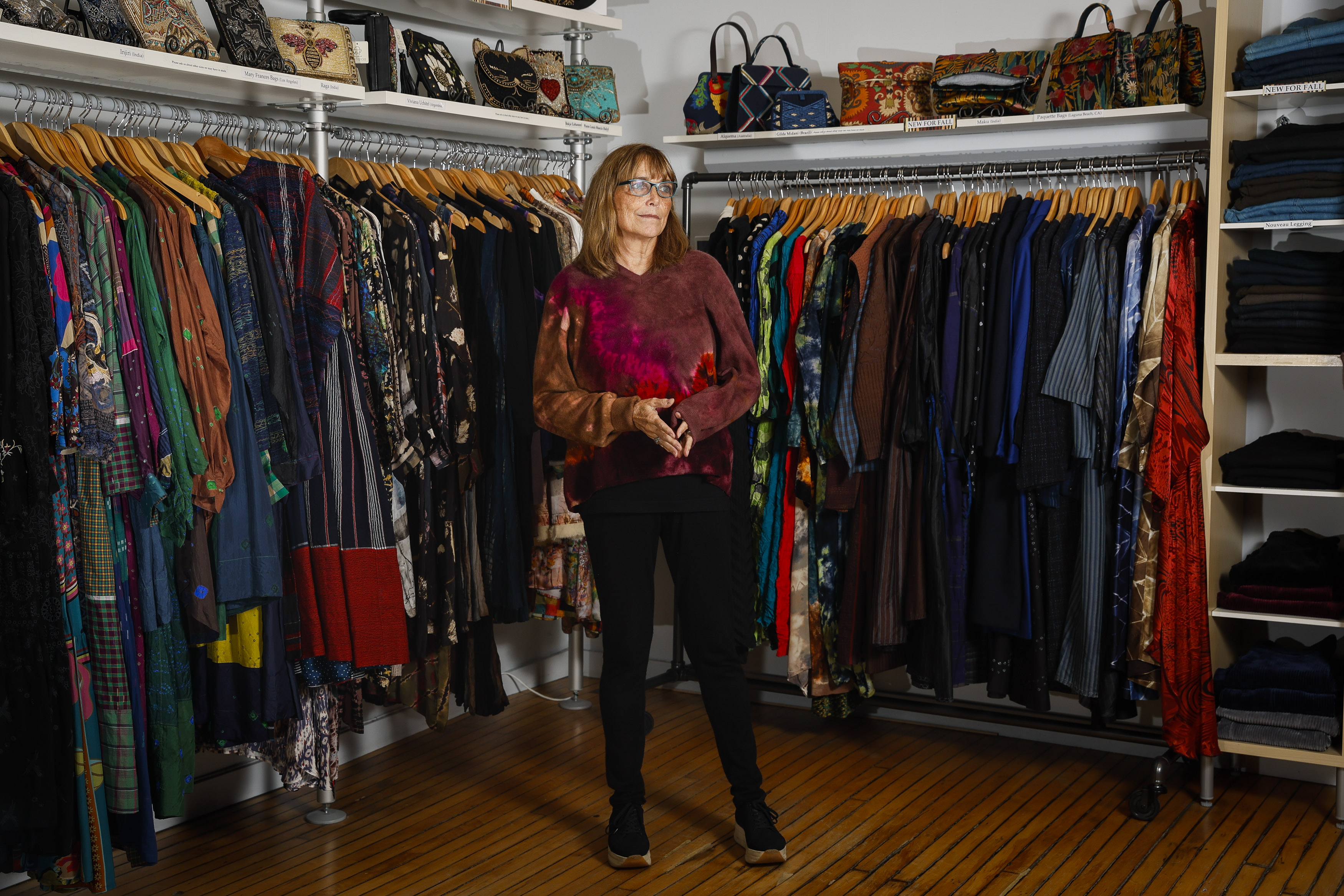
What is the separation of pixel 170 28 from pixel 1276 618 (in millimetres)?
2958

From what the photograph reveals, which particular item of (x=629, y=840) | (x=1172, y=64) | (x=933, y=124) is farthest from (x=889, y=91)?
(x=629, y=840)

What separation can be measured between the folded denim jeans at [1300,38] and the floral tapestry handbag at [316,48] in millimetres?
2259

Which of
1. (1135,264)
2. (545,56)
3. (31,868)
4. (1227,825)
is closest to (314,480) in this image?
(31,868)

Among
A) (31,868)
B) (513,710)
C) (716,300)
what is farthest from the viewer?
(513,710)

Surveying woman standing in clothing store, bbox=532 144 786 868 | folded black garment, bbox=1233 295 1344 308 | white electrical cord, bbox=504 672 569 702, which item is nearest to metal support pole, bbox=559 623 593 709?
white electrical cord, bbox=504 672 569 702

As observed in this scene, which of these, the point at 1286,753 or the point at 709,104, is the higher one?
the point at 709,104

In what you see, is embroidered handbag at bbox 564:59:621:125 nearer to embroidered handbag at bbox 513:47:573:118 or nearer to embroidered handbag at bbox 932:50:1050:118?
embroidered handbag at bbox 513:47:573:118

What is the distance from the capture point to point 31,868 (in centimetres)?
244

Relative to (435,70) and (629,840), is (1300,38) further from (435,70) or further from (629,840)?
(629,840)

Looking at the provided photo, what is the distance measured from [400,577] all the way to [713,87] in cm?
190

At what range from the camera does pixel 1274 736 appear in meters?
3.13

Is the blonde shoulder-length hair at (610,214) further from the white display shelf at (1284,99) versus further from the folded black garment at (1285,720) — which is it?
the folded black garment at (1285,720)

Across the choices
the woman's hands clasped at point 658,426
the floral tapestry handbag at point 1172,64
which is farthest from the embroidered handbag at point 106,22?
the floral tapestry handbag at point 1172,64

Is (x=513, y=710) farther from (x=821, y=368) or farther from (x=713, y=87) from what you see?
(x=713, y=87)
